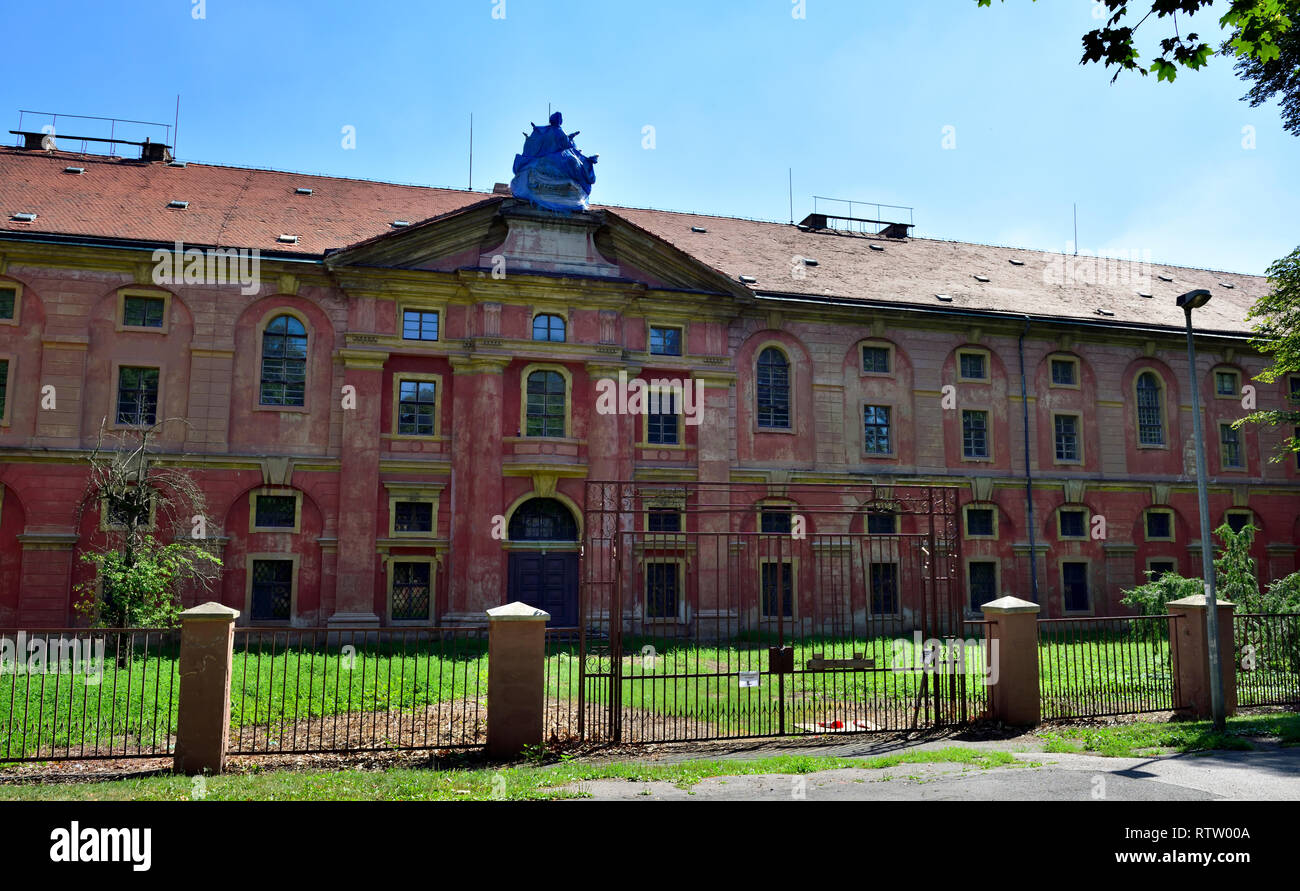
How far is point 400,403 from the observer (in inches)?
949

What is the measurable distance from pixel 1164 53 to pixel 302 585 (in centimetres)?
2146

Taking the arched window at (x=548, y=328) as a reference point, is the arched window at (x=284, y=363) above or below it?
below

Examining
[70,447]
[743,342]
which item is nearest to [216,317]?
[70,447]

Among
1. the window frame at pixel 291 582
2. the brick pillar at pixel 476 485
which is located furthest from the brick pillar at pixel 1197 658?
the window frame at pixel 291 582

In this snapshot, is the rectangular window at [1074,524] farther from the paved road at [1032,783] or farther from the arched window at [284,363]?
→ the arched window at [284,363]

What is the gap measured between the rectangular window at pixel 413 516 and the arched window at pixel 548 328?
556cm

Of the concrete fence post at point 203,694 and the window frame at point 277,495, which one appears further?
the window frame at point 277,495

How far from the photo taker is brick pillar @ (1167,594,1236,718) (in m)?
13.4

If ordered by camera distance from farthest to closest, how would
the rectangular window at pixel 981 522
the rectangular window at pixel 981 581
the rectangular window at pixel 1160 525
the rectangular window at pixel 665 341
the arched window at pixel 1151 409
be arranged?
the arched window at pixel 1151 409
the rectangular window at pixel 1160 525
the rectangular window at pixel 981 522
the rectangular window at pixel 981 581
the rectangular window at pixel 665 341

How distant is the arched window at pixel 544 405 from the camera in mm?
24609

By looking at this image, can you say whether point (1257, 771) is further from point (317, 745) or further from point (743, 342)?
point (743, 342)

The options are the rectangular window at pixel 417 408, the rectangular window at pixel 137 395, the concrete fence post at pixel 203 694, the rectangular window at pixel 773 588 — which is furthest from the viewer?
the rectangular window at pixel 417 408

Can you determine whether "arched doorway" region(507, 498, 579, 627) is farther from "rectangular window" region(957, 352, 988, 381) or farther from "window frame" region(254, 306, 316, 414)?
"rectangular window" region(957, 352, 988, 381)

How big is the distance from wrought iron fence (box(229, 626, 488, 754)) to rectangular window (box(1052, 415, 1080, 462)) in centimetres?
2030
